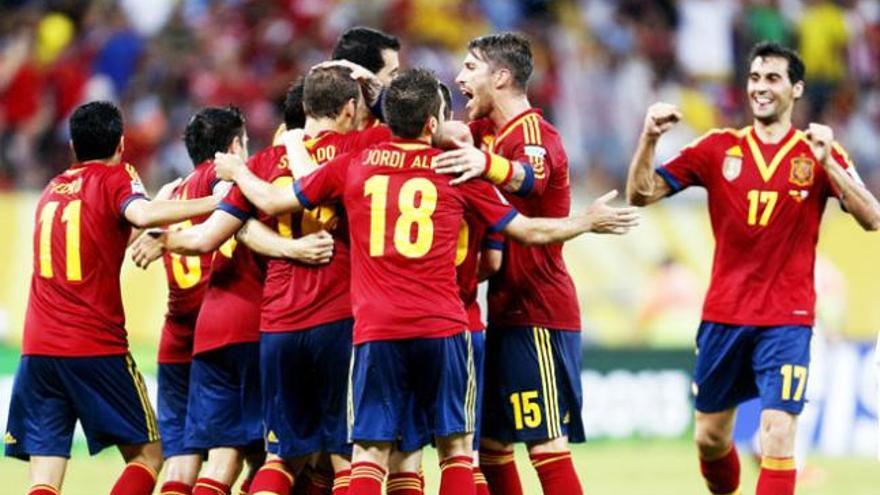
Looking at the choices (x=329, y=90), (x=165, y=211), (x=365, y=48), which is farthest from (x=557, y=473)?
(x=365, y=48)

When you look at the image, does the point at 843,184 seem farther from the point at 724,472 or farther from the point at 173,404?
the point at 173,404

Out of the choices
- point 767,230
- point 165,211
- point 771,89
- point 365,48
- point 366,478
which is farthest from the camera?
point 771,89

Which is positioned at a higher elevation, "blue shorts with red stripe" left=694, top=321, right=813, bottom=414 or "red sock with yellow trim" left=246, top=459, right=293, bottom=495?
"blue shorts with red stripe" left=694, top=321, right=813, bottom=414

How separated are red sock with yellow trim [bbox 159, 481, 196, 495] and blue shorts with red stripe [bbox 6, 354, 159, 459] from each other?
36cm

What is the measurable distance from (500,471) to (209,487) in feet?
5.24

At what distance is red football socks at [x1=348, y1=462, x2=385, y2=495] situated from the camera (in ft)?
28.9

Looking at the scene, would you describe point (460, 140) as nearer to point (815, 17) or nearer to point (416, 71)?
point (416, 71)

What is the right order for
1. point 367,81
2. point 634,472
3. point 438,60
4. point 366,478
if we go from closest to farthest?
point 366,478, point 367,81, point 634,472, point 438,60

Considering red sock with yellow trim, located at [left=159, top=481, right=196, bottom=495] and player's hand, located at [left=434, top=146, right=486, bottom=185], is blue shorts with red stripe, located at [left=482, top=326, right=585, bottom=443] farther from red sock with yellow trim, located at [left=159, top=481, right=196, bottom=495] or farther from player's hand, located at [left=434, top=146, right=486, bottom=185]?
red sock with yellow trim, located at [left=159, top=481, right=196, bottom=495]

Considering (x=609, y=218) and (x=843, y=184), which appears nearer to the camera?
(x=609, y=218)

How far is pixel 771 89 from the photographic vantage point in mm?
10492

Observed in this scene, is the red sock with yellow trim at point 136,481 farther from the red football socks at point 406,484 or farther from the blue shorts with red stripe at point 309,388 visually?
the red football socks at point 406,484

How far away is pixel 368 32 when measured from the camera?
A: 1026 centimetres

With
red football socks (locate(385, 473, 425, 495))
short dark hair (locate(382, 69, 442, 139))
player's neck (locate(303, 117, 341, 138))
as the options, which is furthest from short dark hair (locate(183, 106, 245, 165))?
red football socks (locate(385, 473, 425, 495))
